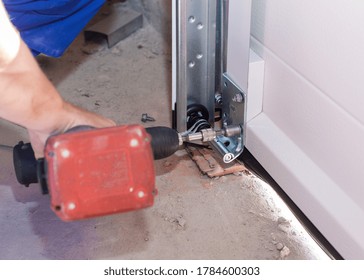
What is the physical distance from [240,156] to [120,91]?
1.94ft

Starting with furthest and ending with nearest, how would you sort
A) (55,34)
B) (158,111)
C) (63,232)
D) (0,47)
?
1. (158,111)
2. (55,34)
3. (63,232)
4. (0,47)

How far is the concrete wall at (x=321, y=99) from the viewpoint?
3.63 feet

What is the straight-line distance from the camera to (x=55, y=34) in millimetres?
A: 1536

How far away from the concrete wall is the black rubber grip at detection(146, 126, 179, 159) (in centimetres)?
37

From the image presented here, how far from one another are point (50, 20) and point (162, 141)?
636mm

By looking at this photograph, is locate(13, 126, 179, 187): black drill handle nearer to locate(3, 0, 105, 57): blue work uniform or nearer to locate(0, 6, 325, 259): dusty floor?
locate(0, 6, 325, 259): dusty floor

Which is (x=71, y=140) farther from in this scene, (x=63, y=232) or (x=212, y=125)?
(x=212, y=125)

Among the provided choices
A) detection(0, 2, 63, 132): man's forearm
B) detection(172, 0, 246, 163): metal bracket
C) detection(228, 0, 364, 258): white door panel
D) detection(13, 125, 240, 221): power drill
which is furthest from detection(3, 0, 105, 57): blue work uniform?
detection(13, 125, 240, 221): power drill

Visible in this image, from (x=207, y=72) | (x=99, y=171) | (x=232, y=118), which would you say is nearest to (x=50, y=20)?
(x=207, y=72)

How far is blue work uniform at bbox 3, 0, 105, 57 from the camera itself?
1400 millimetres

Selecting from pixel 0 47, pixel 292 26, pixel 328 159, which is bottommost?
pixel 328 159

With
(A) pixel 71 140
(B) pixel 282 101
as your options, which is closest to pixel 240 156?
(B) pixel 282 101

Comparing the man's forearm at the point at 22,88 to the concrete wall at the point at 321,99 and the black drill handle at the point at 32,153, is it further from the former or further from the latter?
the concrete wall at the point at 321,99
